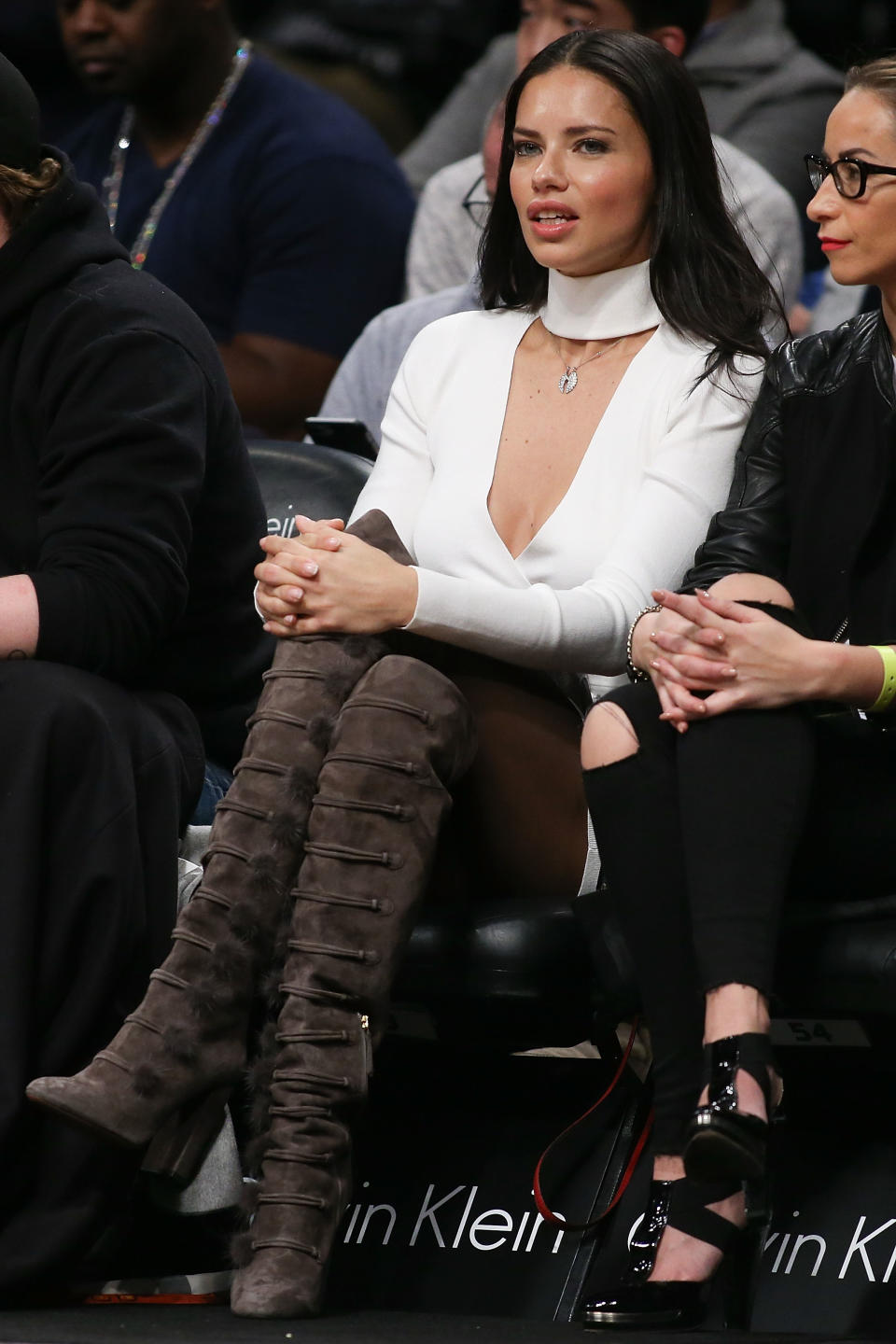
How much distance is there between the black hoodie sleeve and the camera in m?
2.18

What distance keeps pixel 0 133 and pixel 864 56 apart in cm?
99

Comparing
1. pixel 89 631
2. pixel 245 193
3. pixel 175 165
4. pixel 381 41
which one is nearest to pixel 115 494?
pixel 89 631

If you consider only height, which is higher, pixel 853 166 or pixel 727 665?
pixel 853 166

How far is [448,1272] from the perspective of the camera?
2.25 m

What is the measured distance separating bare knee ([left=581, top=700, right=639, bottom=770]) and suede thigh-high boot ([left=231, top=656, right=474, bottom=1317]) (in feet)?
0.49

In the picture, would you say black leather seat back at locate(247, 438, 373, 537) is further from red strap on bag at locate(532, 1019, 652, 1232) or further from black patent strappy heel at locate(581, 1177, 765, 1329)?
black patent strappy heel at locate(581, 1177, 765, 1329)

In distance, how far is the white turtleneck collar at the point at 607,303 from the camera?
8.15ft

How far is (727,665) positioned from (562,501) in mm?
508

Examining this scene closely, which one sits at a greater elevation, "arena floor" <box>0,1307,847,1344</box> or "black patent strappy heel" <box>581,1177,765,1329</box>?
"black patent strappy heel" <box>581,1177,765,1329</box>

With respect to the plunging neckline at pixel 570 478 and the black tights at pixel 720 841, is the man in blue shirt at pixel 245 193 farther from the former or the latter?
the black tights at pixel 720 841

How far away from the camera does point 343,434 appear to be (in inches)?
114

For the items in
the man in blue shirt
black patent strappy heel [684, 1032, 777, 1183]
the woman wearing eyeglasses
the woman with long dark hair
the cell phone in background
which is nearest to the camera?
black patent strappy heel [684, 1032, 777, 1183]

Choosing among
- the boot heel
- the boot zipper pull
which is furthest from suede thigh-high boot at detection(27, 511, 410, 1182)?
the boot zipper pull

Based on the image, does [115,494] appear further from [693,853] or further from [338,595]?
[693,853]
